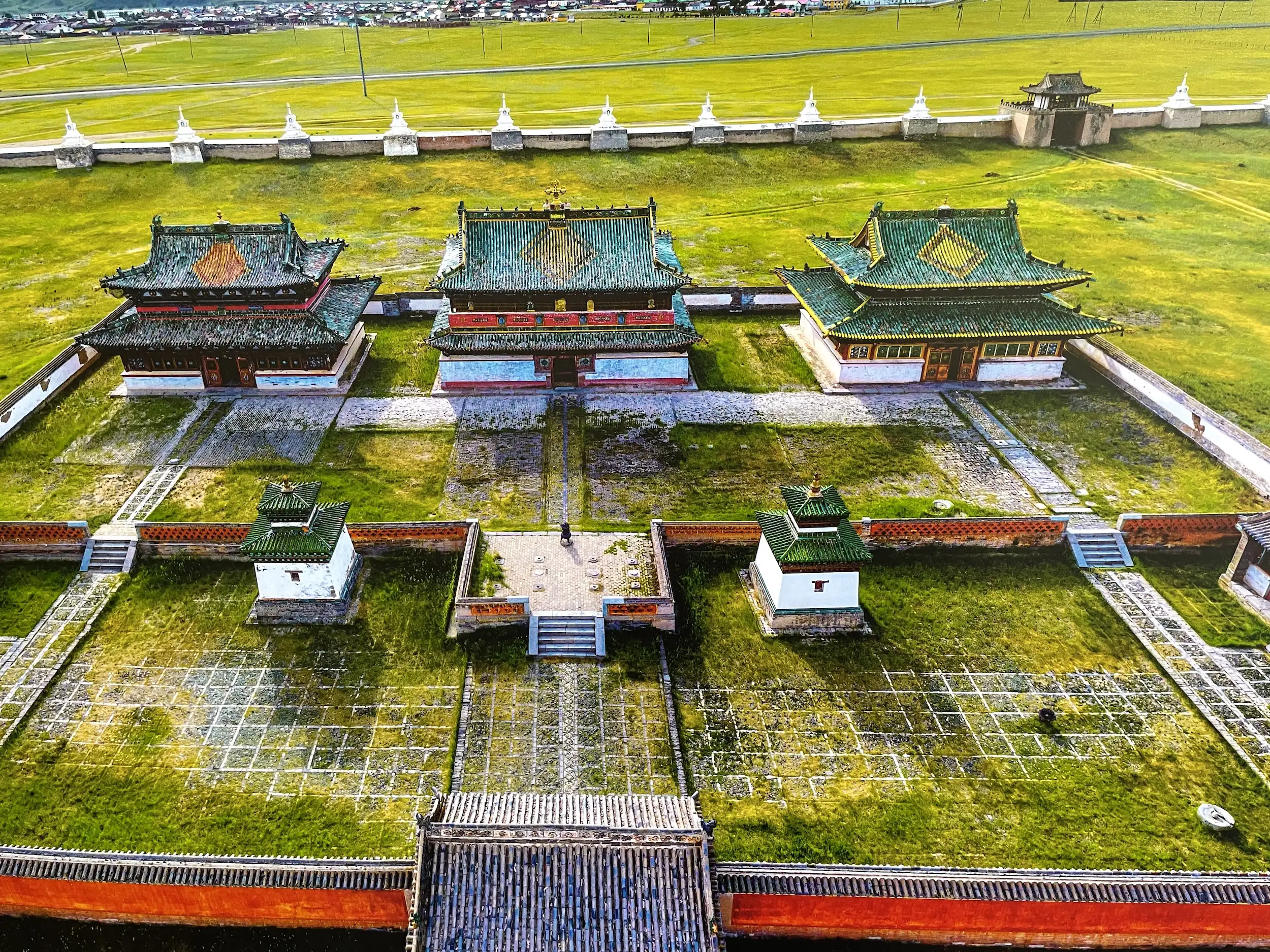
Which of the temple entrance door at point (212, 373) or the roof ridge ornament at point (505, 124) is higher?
the roof ridge ornament at point (505, 124)

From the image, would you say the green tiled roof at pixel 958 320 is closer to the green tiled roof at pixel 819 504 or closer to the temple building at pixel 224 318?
the green tiled roof at pixel 819 504

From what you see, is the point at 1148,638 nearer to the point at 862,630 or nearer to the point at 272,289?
the point at 862,630

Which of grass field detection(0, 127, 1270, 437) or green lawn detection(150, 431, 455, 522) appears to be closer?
green lawn detection(150, 431, 455, 522)

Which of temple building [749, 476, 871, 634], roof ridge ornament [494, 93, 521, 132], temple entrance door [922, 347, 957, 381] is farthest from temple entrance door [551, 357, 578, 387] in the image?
roof ridge ornament [494, 93, 521, 132]

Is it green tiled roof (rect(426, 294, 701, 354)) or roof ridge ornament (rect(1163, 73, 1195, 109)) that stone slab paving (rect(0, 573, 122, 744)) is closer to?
green tiled roof (rect(426, 294, 701, 354))

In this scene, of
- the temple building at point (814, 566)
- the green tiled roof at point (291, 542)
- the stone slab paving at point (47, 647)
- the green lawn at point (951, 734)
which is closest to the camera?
the green lawn at point (951, 734)

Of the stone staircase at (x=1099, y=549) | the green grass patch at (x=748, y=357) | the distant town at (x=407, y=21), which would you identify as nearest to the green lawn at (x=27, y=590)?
the green grass patch at (x=748, y=357)
